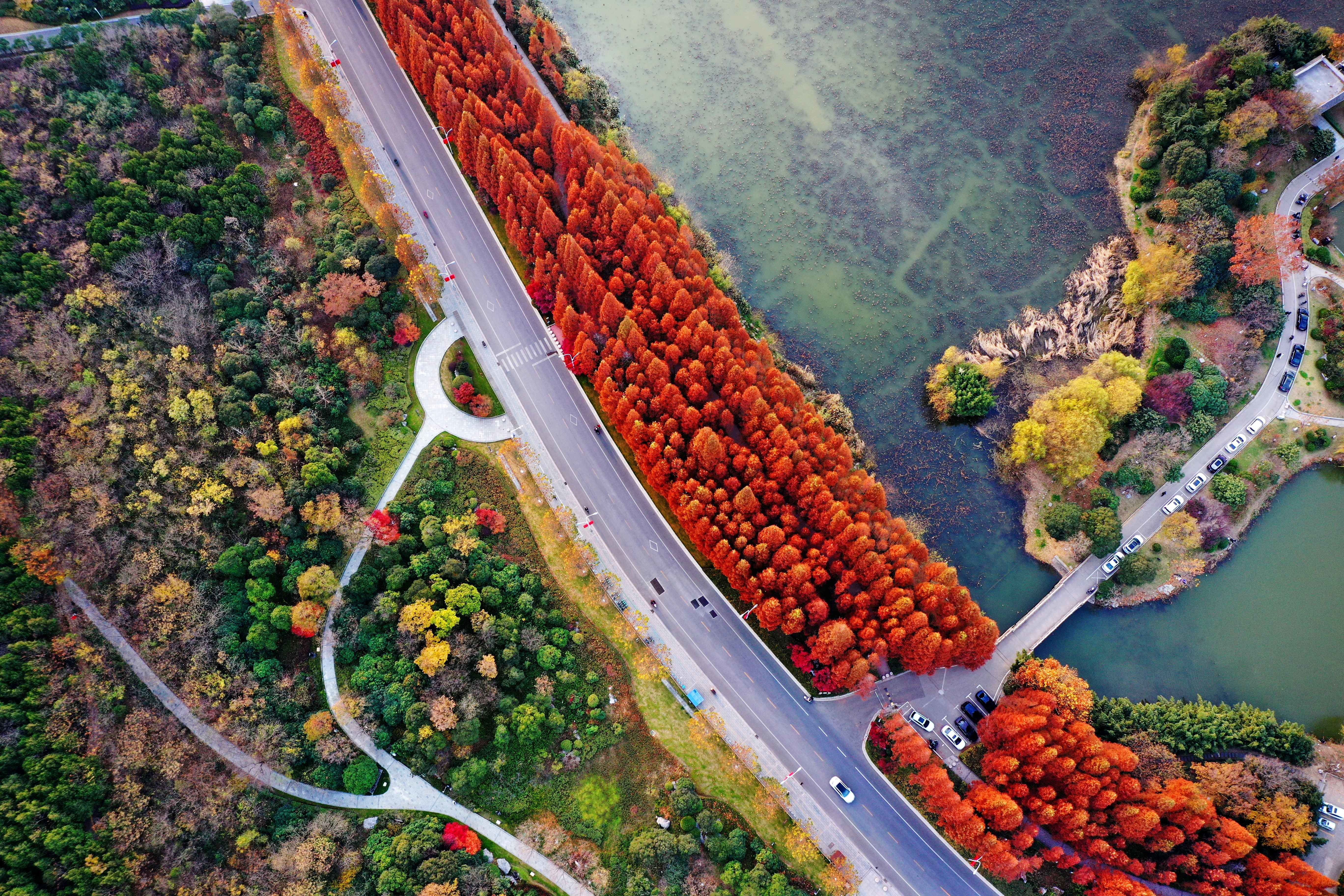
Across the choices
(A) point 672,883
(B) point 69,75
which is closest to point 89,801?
(A) point 672,883

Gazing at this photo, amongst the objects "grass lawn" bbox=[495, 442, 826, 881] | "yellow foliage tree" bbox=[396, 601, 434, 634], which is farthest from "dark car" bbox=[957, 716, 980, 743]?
"yellow foliage tree" bbox=[396, 601, 434, 634]

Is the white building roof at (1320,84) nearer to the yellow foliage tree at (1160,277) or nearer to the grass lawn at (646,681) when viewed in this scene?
the yellow foliage tree at (1160,277)

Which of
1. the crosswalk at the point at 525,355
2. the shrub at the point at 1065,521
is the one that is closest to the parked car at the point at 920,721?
the shrub at the point at 1065,521

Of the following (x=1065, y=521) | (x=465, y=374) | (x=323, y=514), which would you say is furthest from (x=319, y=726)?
(x=1065, y=521)

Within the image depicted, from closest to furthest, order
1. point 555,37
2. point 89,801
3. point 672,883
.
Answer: point 89,801
point 672,883
point 555,37

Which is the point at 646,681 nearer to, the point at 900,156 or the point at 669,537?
the point at 669,537

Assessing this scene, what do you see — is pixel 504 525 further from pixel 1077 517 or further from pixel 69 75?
pixel 69 75
